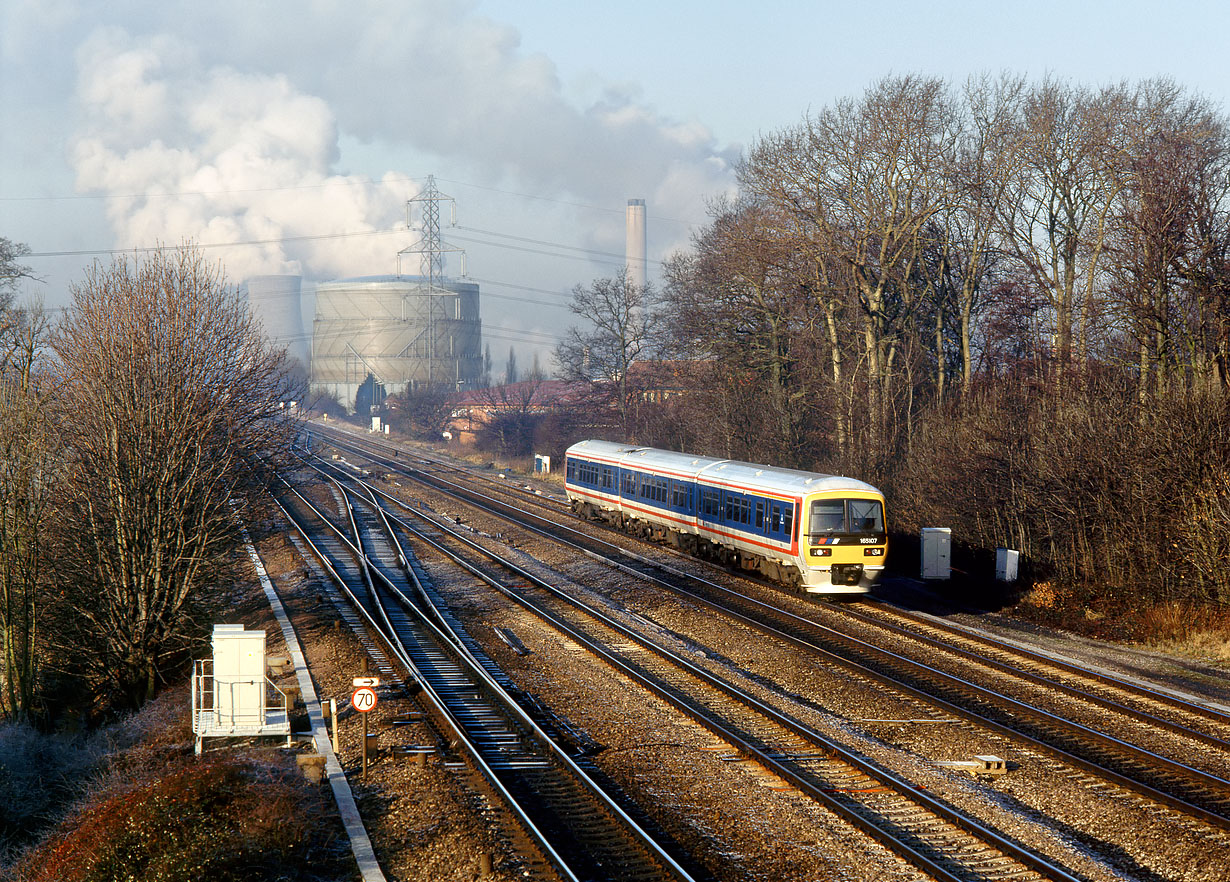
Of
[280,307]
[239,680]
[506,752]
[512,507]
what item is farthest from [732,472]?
[280,307]

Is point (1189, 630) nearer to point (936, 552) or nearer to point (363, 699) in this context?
point (936, 552)

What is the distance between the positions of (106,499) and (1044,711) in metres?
16.7

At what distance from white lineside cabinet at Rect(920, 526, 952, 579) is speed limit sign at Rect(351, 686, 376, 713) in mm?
16543

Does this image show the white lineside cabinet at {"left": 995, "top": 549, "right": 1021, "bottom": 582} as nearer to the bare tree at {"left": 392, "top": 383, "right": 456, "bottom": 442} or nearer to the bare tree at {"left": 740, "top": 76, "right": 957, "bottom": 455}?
the bare tree at {"left": 740, "top": 76, "right": 957, "bottom": 455}

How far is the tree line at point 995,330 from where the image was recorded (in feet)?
75.0

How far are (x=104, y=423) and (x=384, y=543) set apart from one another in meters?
14.6

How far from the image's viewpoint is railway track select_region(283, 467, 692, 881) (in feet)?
33.5

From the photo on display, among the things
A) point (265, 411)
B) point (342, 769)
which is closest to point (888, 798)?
point (342, 769)

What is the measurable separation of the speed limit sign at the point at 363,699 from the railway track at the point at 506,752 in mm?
1112

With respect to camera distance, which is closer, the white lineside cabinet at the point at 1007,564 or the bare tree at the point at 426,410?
the white lineside cabinet at the point at 1007,564

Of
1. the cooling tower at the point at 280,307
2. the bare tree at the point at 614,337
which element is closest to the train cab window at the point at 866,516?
the bare tree at the point at 614,337

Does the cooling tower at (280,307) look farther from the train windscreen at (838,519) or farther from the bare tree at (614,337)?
the train windscreen at (838,519)

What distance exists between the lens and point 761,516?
25.9 meters

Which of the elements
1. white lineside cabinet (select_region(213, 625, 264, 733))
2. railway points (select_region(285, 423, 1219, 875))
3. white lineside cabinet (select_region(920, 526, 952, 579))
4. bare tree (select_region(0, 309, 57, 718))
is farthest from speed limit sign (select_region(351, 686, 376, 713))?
white lineside cabinet (select_region(920, 526, 952, 579))
